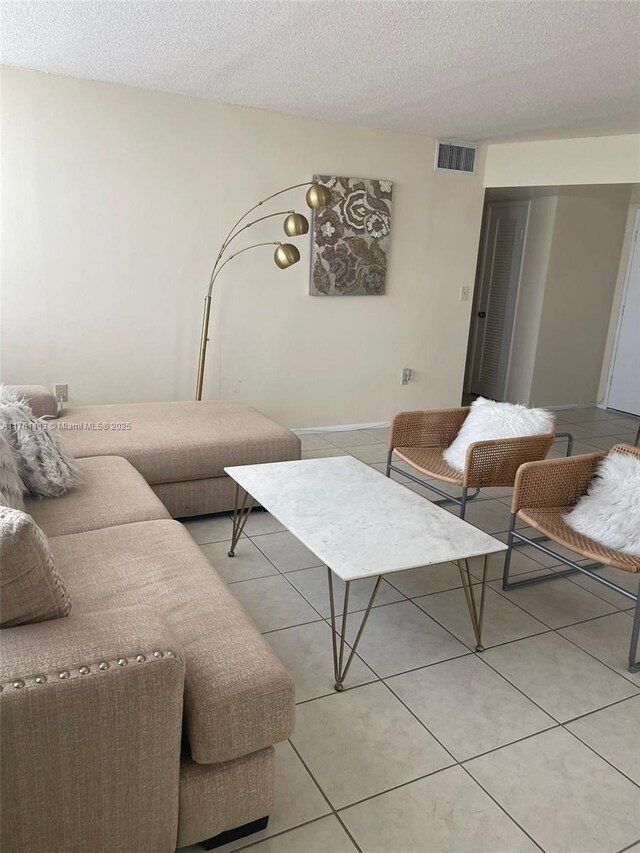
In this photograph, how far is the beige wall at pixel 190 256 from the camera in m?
3.81

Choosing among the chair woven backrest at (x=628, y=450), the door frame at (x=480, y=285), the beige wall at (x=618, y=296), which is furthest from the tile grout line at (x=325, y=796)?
the beige wall at (x=618, y=296)

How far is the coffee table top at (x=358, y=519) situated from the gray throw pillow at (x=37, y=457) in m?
0.68

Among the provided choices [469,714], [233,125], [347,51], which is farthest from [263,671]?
[233,125]

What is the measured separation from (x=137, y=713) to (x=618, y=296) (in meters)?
6.26

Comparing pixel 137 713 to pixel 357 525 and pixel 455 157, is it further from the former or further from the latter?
pixel 455 157

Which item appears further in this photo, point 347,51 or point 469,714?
point 347,51

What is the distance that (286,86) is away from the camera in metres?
3.60

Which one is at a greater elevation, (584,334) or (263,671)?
(584,334)

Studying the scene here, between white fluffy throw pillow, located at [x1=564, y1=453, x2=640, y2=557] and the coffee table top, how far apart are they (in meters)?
0.45

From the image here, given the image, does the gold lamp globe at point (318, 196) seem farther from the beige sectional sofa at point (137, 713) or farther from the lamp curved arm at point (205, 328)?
the beige sectional sofa at point (137, 713)

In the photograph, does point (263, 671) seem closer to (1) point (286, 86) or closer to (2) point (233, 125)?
(1) point (286, 86)

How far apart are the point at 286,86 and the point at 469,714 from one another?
328cm

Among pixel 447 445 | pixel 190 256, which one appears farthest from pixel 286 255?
pixel 447 445

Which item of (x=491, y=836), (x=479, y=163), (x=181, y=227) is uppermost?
(x=479, y=163)
